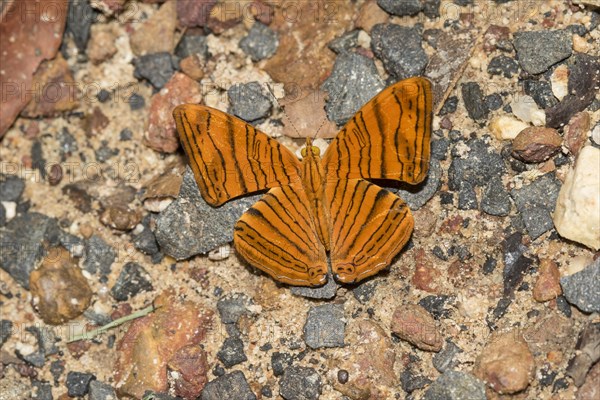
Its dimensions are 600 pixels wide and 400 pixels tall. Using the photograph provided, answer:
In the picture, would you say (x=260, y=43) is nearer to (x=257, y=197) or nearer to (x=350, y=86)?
(x=350, y=86)

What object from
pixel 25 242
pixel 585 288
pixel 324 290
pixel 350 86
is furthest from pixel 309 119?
pixel 25 242

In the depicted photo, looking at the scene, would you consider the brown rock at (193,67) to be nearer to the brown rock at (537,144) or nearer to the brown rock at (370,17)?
the brown rock at (370,17)

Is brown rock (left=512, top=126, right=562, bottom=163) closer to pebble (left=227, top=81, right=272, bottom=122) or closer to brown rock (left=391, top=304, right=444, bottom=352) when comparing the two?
brown rock (left=391, top=304, right=444, bottom=352)

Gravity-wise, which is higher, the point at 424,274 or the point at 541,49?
the point at 541,49

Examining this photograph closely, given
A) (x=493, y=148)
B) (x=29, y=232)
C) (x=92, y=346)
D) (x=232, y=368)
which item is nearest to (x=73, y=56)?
(x=29, y=232)

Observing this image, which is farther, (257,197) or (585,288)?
(257,197)

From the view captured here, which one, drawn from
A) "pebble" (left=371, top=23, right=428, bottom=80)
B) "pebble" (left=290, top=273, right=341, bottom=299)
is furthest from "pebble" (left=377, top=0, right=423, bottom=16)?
"pebble" (left=290, top=273, right=341, bottom=299)

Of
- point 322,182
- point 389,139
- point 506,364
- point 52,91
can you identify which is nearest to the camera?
point 506,364
